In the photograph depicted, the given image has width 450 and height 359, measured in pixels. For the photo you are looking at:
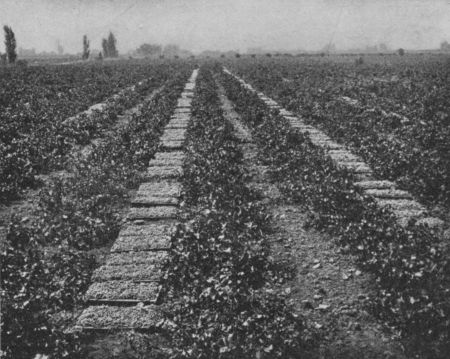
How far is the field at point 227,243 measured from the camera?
4.48 meters

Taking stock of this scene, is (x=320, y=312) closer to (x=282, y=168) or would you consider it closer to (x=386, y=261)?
(x=386, y=261)

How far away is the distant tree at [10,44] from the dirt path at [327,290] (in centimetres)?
6397

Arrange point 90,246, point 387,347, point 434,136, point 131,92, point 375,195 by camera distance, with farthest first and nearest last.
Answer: point 131,92 → point 434,136 → point 375,195 → point 90,246 → point 387,347

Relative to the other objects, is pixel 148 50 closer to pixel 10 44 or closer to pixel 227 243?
pixel 10 44

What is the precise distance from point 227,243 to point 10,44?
221 ft

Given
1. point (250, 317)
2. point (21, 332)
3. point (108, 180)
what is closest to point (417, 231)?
point (250, 317)

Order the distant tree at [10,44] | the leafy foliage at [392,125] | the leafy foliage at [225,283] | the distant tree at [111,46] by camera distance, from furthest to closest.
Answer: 1. the distant tree at [111,46]
2. the distant tree at [10,44]
3. the leafy foliage at [392,125]
4. the leafy foliage at [225,283]

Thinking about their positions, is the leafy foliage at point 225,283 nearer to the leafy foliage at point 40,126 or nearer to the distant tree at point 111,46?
the leafy foliage at point 40,126

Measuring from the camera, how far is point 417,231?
20.6 ft

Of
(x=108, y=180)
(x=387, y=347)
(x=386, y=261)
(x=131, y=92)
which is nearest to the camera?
(x=387, y=347)

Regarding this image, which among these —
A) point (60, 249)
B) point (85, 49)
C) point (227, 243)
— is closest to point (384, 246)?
point (227, 243)

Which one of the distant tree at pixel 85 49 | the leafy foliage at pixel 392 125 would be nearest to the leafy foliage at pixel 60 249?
the leafy foliage at pixel 392 125

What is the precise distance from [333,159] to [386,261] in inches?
207

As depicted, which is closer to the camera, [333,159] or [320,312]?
[320,312]
